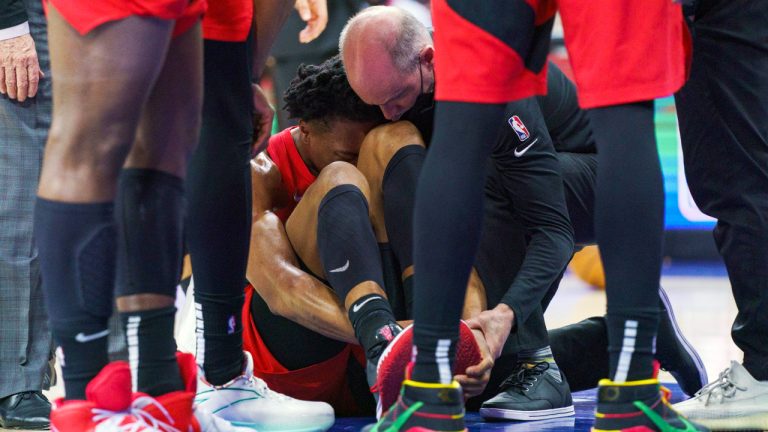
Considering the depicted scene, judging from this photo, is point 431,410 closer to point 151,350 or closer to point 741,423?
point 151,350

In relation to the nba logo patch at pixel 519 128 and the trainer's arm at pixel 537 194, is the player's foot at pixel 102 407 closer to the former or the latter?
the trainer's arm at pixel 537 194

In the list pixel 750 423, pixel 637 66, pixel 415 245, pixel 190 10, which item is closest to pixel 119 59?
pixel 190 10

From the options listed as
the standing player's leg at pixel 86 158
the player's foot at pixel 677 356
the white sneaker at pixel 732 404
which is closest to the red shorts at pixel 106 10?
the standing player's leg at pixel 86 158

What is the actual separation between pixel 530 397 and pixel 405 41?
904mm

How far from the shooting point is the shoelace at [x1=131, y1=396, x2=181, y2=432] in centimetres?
143

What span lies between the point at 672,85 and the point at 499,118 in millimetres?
273

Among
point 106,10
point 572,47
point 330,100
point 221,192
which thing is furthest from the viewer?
point 330,100

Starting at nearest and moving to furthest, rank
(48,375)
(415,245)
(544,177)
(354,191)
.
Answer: (415,245), (354,191), (544,177), (48,375)

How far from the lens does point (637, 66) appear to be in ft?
4.60

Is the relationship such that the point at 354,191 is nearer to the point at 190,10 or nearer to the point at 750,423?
the point at 190,10

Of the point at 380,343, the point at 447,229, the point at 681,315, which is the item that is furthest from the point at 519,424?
the point at 681,315

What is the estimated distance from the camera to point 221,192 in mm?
1759

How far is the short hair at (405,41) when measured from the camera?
222 centimetres

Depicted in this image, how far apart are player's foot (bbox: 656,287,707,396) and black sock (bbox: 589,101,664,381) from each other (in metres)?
1.01
